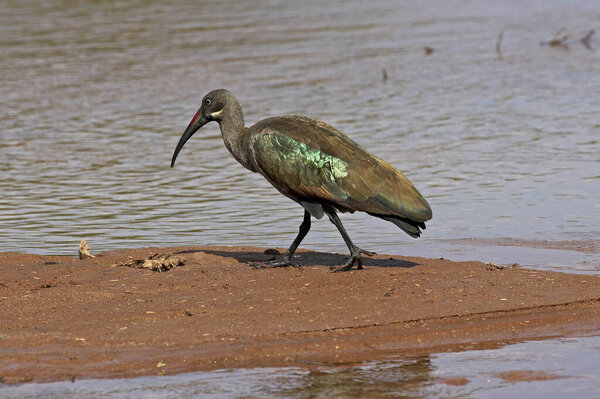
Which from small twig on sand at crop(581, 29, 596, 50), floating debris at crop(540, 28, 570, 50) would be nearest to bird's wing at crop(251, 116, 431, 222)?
floating debris at crop(540, 28, 570, 50)

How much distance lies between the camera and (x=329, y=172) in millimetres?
8859

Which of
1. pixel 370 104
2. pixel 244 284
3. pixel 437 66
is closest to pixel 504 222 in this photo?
pixel 244 284

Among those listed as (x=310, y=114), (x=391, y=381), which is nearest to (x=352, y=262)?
(x=391, y=381)

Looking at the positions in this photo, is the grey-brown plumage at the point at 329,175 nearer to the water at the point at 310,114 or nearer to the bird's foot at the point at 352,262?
the bird's foot at the point at 352,262

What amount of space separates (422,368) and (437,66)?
1667 centimetres

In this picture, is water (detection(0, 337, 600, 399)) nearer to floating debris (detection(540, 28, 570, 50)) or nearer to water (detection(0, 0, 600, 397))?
water (detection(0, 0, 600, 397))

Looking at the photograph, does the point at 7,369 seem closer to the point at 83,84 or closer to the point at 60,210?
the point at 60,210

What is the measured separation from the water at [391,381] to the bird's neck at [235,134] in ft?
9.88

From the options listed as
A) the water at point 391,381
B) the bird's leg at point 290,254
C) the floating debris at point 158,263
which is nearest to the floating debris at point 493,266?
the bird's leg at point 290,254

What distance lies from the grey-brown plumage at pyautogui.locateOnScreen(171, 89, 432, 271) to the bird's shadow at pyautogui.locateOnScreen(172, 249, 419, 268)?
1.26ft

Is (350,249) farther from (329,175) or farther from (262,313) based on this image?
(262,313)

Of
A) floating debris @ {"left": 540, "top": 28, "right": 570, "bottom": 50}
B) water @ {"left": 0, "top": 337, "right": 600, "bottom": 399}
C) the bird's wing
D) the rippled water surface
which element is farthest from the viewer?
floating debris @ {"left": 540, "top": 28, "right": 570, "bottom": 50}

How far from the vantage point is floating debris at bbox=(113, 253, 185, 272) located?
9.34 meters

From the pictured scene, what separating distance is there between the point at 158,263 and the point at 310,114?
9.26m
